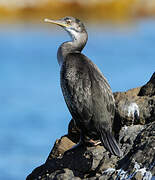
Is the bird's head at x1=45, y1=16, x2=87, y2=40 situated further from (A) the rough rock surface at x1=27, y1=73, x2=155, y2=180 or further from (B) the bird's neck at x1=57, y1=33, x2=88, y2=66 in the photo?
(A) the rough rock surface at x1=27, y1=73, x2=155, y2=180

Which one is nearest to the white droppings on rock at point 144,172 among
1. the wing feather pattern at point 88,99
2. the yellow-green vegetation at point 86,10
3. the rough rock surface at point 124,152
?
the rough rock surface at point 124,152

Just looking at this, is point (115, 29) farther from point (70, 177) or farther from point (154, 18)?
point (70, 177)

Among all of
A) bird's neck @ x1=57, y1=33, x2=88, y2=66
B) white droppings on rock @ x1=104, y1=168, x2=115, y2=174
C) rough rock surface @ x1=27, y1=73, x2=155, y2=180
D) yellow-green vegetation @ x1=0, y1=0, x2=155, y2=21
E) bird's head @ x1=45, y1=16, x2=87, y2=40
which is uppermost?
yellow-green vegetation @ x1=0, y1=0, x2=155, y2=21

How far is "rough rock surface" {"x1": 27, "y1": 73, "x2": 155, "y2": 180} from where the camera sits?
5492mm

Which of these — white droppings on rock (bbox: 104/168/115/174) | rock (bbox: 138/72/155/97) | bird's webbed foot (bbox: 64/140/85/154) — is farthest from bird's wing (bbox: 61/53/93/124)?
white droppings on rock (bbox: 104/168/115/174)

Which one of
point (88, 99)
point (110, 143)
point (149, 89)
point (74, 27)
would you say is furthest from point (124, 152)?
point (74, 27)

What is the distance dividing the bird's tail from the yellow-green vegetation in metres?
15.8

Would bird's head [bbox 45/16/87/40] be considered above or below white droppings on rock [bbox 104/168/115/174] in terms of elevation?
→ above

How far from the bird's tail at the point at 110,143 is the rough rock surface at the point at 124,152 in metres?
0.07

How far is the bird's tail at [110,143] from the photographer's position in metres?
5.83

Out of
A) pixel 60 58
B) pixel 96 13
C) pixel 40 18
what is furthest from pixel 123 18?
pixel 60 58

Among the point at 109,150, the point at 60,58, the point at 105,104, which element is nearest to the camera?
the point at 109,150

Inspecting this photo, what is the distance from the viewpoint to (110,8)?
77.1 feet

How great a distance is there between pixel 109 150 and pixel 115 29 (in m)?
15.1
